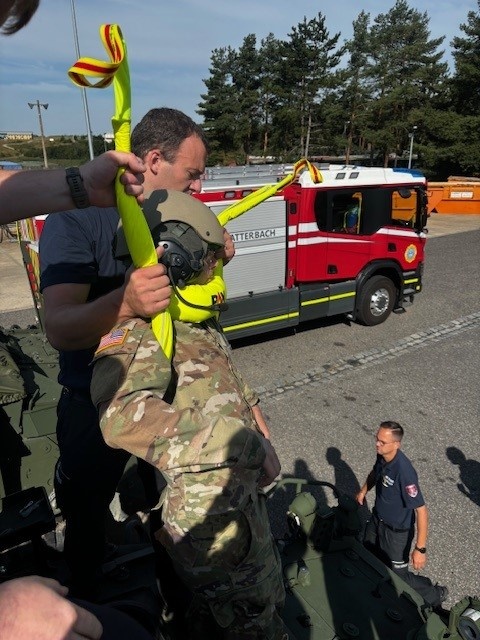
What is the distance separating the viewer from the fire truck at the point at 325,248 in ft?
23.7

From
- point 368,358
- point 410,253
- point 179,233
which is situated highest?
point 179,233

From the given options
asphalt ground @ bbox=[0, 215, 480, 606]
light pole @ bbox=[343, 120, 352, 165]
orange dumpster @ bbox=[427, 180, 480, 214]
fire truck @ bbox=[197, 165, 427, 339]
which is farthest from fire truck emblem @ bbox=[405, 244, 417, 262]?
light pole @ bbox=[343, 120, 352, 165]

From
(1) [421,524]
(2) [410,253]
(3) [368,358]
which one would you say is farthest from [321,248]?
(1) [421,524]

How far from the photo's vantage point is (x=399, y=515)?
331cm

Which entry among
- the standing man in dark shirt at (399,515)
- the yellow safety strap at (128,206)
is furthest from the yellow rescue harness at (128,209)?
the standing man in dark shirt at (399,515)

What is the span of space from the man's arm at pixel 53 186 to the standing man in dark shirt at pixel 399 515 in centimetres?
258

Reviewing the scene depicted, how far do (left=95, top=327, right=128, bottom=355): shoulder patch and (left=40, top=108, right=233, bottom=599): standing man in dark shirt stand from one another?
0.06 metres

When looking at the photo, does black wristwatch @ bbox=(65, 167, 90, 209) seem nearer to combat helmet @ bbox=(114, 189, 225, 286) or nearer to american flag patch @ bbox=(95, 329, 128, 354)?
combat helmet @ bbox=(114, 189, 225, 286)

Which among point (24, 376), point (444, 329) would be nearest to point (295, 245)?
point (444, 329)

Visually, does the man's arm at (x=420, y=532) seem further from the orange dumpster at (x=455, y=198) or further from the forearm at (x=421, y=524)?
the orange dumpster at (x=455, y=198)

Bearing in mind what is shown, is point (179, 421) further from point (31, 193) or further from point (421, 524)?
point (421, 524)

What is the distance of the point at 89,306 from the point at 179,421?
0.57 m

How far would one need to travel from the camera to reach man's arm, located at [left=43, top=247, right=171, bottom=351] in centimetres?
166

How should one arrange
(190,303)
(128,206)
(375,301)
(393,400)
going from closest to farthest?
(128,206)
(190,303)
(393,400)
(375,301)
